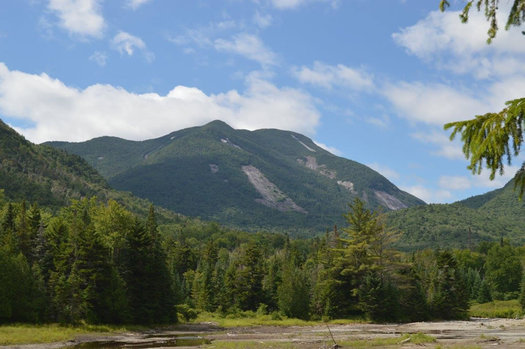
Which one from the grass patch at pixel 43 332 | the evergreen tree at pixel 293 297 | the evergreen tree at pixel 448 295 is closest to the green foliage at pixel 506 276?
the evergreen tree at pixel 448 295

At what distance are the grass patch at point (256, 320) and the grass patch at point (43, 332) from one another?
82.3ft

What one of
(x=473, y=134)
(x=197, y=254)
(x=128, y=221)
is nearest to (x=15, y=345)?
(x=128, y=221)

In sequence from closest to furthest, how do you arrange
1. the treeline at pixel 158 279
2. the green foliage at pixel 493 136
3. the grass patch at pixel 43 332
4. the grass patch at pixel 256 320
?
1. the green foliage at pixel 493 136
2. the grass patch at pixel 43 332
3. the treeline at pixel 158 279
4. the grass patch at pixel 256 320

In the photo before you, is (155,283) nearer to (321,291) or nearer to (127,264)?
(127,264)

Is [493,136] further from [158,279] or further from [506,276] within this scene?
[506,276]

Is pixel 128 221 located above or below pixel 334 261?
above

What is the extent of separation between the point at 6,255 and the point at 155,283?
73.3 feet

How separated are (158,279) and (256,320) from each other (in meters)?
21.0

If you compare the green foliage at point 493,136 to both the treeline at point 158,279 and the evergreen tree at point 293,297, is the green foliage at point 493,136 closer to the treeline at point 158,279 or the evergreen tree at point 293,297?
the treeline at point 158,279

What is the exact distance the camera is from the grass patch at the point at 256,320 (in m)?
79.6

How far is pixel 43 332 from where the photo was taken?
1950 inches

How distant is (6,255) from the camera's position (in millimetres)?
55875

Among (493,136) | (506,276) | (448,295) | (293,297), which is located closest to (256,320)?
(293,297)

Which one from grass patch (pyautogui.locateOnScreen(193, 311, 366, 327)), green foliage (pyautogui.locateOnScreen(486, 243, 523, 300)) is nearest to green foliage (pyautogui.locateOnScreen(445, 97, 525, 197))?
grass patch (pyautogui.locateOnScreen(193, 311, 366, 327))
